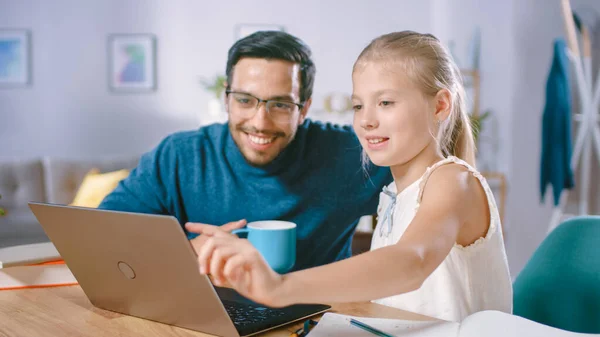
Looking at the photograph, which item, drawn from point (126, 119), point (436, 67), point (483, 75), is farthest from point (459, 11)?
point (436, 67)

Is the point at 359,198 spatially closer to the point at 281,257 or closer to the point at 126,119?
the point at 281,257

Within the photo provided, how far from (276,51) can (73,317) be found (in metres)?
0.85

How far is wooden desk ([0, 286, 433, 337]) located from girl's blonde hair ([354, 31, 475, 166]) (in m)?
0.42

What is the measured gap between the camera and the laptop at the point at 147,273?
73 centimetres

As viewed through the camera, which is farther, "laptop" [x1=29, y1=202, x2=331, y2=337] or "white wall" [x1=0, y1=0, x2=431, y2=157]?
"white wall" [x1=0, y1=0, x2=431, y2=157]

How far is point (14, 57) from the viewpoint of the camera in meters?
4.52

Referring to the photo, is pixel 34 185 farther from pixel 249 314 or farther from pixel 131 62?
pixel 249 314

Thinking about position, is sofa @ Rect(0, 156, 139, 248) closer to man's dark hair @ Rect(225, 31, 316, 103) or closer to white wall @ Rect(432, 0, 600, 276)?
man's dark hair @ Rect(225, 31, 316, 103)

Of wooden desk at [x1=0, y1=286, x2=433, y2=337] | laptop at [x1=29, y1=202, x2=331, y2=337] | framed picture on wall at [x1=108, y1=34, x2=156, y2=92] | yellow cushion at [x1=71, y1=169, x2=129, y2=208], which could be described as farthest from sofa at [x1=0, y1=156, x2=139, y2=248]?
laptop at [x1=29, y1=202, x2=331, y2=337]

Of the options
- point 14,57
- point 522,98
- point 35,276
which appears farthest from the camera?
point 14,57

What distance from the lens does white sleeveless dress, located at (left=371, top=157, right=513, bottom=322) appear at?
1038mm

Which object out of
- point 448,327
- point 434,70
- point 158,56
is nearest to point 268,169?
point 434,70

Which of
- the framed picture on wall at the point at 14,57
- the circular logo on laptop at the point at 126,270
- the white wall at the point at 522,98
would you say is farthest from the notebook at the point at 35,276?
the framed picture on wall at the point at 14,57

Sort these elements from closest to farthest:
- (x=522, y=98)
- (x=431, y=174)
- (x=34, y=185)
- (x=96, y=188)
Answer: (x=431, y=174) < (x=96, y=188) < (x=34, y=185) < (x=522, y=98)
